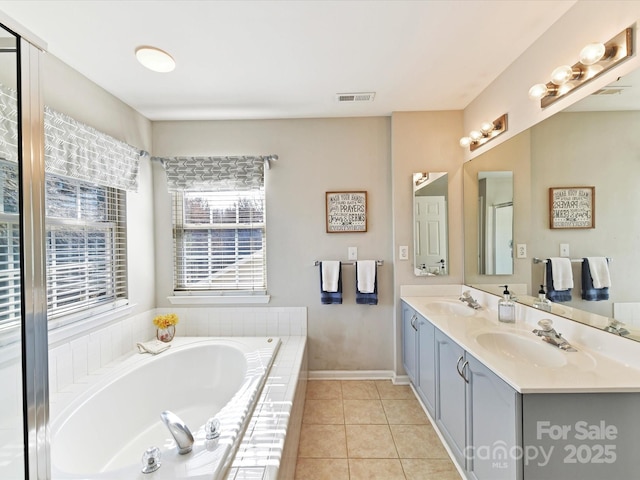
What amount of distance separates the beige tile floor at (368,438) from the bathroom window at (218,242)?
1.17m

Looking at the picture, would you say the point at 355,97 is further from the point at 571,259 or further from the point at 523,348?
the point at 523,348

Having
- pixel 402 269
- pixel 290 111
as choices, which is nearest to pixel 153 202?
pixel 290 111

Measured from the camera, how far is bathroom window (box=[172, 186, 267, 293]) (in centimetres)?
262

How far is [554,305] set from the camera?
5.11 ft

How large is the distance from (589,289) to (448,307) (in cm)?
98

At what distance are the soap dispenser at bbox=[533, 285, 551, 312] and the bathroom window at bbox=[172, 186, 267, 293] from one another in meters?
2.07

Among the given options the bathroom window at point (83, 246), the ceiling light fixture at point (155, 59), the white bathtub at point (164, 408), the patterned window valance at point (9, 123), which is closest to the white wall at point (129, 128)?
the bathroom window at point (83, 246)

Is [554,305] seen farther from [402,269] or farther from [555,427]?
[402,269]

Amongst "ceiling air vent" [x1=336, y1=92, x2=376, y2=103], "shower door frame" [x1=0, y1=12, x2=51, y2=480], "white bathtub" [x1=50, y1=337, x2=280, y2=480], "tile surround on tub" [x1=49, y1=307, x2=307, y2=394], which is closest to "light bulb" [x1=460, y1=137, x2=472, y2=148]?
"ceiling air vent" [x1=336, y1=92, x2=376, y2=103]

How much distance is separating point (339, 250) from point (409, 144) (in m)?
1.15

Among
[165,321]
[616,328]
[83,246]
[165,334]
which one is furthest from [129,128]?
[616,328]

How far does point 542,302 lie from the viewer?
163 centimetres

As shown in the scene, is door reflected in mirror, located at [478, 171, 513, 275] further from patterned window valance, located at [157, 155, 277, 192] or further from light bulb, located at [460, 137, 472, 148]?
patterned window valance, located at [157, 155, 277, 192]

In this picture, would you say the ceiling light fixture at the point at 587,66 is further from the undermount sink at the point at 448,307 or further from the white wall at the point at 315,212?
the undermount sink at the point at 448,307
